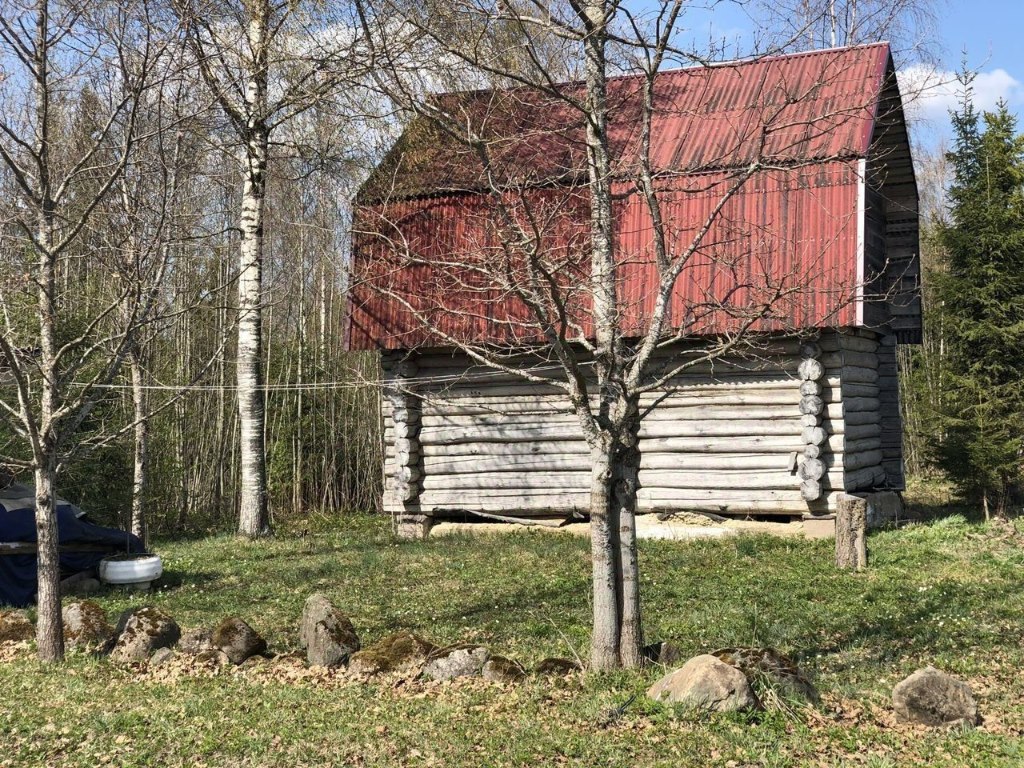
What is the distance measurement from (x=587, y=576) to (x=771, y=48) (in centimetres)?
679

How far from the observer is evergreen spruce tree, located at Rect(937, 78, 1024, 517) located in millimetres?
16375

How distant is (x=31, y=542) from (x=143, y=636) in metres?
4.23

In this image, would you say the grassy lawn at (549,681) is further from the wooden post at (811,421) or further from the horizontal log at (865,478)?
the horizontal log at (865,478)

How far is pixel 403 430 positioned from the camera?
54.0 feet

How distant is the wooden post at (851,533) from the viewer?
11.6 meters

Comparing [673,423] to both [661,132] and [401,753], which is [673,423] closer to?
[661,132]

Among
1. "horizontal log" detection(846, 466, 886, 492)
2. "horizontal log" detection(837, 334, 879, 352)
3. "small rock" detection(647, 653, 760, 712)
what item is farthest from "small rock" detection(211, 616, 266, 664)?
"horizontal log" detection(846, 466, 886, 492)

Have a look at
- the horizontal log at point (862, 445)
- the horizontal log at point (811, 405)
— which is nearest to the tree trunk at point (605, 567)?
the horizontal log at point (811, 405)

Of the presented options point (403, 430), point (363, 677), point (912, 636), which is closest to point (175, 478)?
point (403, 430)

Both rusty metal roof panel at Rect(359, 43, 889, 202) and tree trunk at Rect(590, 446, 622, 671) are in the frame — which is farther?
rusty metal roof panel at Rect(359, 43, 889, 202)

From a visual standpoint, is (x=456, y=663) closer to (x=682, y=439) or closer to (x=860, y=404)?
(x=682, y=439)

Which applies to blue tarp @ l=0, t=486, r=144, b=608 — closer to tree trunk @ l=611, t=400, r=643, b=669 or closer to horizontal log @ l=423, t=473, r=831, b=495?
horizontal log @ l=423, t=473, r=831, b=495

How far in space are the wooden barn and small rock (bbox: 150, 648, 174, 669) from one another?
5.34 metres

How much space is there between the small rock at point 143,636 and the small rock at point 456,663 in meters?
2.63
